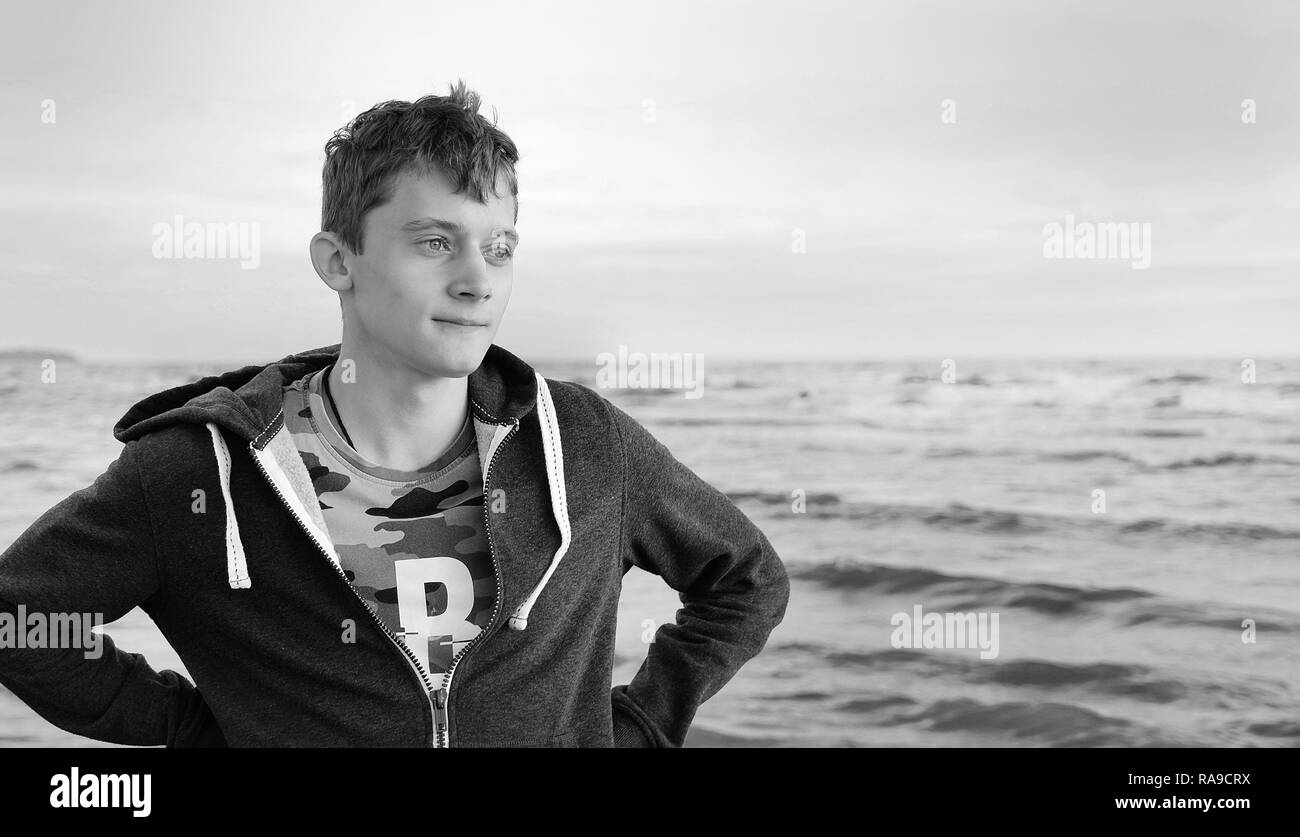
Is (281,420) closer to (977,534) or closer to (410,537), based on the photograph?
(410,537)

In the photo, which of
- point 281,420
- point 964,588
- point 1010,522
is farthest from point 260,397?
point 1010,522

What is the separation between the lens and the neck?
191 cm

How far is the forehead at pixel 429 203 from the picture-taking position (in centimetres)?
186

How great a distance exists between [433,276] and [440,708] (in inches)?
24.9

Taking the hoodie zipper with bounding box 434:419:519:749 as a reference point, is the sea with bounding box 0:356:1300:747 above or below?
below

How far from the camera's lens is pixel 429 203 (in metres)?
1.87

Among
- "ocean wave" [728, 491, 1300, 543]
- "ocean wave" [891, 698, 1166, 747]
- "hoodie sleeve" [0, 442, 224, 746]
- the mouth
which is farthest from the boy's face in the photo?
"ocean wave" [728, 491, 1300, 543]

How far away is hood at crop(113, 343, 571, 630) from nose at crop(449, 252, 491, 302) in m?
0.19

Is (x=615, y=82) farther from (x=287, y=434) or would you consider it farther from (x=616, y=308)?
(x=287, y=434)

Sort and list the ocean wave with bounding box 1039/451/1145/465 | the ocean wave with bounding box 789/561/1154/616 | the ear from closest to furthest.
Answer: the ear < the ocean wave with bounding box 789/561/1154/616 < the ocean wave with bounding box 1039/451/1145/465

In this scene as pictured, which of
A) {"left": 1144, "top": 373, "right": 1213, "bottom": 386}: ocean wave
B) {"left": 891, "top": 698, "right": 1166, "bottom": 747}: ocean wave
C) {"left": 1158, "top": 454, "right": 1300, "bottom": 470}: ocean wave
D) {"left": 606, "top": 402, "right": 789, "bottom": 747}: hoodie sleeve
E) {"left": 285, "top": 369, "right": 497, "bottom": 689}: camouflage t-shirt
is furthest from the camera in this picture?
{"left": 1144, "top": 373, "right": 1213, "bottom": 386}: ocean wave

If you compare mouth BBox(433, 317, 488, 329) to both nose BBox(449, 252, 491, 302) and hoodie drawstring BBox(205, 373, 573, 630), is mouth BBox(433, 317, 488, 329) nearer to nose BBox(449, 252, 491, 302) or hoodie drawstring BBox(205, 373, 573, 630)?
nose BBox(449, 252, 491, 302)

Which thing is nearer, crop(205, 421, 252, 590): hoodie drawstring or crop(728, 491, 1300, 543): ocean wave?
crop(205, 421, 252, 590): hoodie drawstring

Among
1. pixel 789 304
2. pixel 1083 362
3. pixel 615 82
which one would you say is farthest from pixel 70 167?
pixel 1083 362
